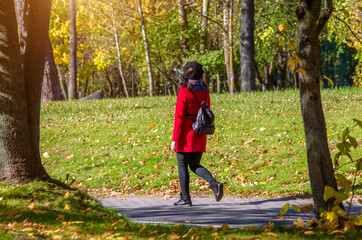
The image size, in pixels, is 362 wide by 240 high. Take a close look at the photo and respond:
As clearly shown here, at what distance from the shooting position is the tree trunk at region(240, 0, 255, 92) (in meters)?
19.5

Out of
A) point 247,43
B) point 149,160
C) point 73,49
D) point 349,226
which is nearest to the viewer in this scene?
point 349,226

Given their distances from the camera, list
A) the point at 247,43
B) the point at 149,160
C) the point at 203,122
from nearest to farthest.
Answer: the point at 203,122 → the point at 149,160 → the point at 247,43

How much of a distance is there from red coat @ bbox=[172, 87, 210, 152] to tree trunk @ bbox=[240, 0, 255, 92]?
13093 mm

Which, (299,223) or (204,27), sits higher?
(204,27)

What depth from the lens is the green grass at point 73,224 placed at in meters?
4.83

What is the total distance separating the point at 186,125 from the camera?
707 centimetres

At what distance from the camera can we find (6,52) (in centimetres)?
663

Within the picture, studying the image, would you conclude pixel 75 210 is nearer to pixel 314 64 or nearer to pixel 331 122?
pixel 314 64

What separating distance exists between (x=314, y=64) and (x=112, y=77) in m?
60.7

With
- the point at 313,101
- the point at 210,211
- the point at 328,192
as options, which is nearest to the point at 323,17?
the point at 313,101

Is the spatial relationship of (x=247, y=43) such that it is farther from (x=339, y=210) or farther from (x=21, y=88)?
(x=339, y=210)

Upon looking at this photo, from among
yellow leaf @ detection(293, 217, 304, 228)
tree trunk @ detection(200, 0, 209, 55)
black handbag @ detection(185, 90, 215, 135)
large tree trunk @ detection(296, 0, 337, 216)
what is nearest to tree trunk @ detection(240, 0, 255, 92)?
tree trunk @ detection(200, 0, 209, 55)

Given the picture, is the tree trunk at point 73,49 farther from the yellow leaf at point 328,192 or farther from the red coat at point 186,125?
the yellow leaf at point 328,192

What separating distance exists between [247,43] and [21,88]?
1419 cm
